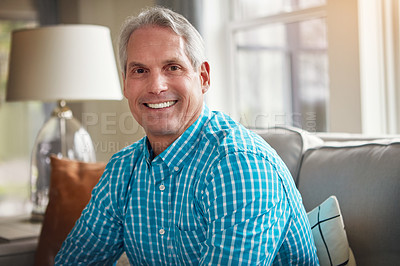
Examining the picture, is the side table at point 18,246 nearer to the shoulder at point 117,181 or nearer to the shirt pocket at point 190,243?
the shoulder at point 117,181

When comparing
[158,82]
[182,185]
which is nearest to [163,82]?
[158,82]

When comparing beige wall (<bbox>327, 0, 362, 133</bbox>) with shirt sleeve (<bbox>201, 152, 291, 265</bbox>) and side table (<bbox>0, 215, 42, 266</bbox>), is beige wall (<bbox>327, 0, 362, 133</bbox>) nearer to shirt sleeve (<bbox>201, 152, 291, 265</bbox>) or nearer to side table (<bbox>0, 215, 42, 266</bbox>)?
shirt sleeve (<bbox>201, 152, 291, 265</bbox>)

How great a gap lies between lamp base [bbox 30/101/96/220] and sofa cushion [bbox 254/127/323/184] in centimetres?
115

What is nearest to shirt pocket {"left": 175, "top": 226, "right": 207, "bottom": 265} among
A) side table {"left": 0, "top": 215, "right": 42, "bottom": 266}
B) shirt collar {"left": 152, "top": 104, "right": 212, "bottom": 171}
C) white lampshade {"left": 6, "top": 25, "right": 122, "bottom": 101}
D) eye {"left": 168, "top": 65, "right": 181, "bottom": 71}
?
shirt collar {"left": 152, "top": 104, "right": 212, "bottom": 171}

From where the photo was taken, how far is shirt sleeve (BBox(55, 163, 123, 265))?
59.0 inches

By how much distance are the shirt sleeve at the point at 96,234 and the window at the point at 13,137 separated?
316cm

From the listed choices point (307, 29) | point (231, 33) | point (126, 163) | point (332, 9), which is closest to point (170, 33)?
point (126, 163)

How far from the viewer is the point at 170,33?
1.38m

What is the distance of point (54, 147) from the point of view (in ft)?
8.65

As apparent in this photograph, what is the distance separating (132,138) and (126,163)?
87.7 inches

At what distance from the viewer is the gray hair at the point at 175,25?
1384 millimetres

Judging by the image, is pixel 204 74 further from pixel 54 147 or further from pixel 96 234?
pixel 54 147

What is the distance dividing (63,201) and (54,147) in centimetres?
73

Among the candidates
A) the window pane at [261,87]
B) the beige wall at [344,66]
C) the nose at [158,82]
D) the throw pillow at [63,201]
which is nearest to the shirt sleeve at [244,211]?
the nose at [158,82]
